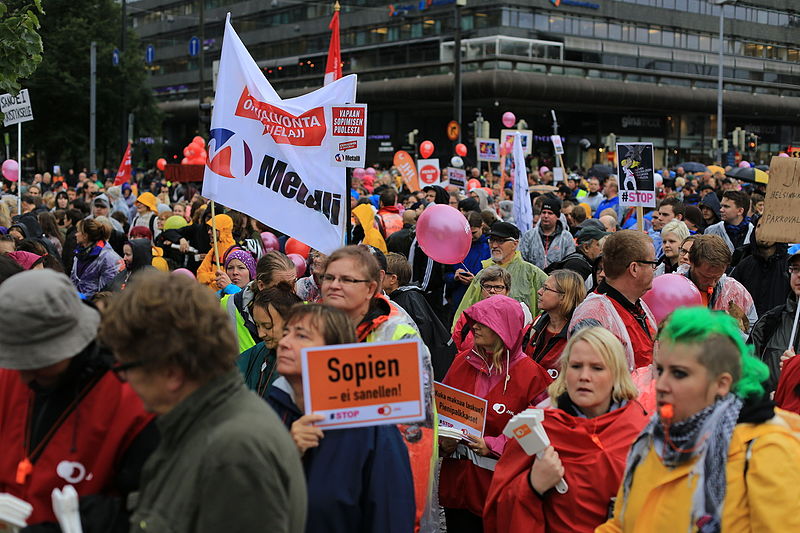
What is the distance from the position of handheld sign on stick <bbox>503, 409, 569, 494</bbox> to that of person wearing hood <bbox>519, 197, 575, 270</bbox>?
697 centimetres

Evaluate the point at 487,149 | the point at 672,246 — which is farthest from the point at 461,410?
the point at 487,149

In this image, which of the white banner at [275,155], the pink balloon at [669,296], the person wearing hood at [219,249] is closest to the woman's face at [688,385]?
the pink balloon at [669,296]

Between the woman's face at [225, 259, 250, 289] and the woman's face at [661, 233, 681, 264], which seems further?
the woman's face at [661, 233, 681, 264]

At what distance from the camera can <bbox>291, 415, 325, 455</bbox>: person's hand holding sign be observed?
334 centimetres

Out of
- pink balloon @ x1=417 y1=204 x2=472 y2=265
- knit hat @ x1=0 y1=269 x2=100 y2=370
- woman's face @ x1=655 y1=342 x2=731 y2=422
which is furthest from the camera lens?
pink balloon @ x1=417 y1=204 x2=472 y2=265

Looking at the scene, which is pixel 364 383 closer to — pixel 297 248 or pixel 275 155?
pixel 275 155

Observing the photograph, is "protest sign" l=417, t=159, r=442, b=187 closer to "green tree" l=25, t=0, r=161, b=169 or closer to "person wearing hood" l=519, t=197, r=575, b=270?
"person wearing hood" l=519, t=197, r=575, b=270

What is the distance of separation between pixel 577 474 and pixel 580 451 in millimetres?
97

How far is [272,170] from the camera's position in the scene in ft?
24.2

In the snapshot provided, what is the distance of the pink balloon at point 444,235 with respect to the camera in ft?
30.3

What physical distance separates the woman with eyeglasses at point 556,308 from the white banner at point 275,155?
5.45ft

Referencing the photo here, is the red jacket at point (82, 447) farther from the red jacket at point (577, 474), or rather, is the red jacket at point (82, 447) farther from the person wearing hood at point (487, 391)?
the person wearing hood at point (487, 391)

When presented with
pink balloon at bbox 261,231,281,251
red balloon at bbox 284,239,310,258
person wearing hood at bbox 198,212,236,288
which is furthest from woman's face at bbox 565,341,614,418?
pink balloon at bbox 261,231,281,251

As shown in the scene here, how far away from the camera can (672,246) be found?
892 centimetres
